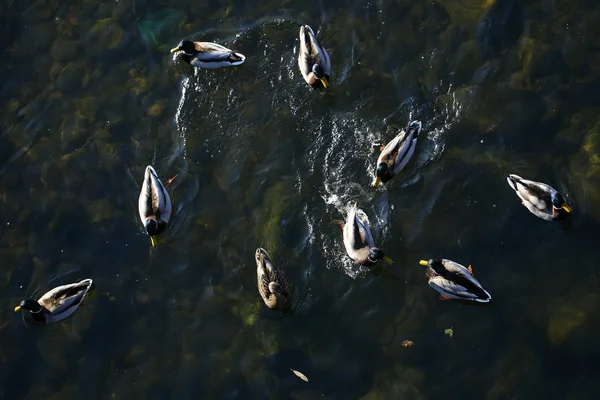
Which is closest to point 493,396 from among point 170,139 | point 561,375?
point 561,375

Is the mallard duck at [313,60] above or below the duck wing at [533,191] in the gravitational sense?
above

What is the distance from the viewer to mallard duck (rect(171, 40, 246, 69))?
42.8 feet

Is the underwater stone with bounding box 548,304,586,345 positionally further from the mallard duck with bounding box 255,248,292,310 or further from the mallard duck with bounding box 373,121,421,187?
the mallard duck with bounding box 255,248,292,310

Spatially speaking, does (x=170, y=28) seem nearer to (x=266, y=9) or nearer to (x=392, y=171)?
(x=266, y=9)

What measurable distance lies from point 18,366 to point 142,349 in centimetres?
208

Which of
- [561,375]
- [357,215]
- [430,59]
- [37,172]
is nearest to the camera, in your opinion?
[561,375]

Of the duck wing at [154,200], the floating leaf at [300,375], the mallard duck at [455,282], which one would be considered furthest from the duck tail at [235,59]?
the floating leaf at [300,375]

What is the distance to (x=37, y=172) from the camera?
1350 cm

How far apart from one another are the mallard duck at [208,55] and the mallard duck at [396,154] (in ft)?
10.6

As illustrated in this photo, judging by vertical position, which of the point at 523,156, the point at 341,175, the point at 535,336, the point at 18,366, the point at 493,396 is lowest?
the point at 18,366

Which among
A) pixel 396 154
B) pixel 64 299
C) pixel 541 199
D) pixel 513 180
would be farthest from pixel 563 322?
pixel 64 299

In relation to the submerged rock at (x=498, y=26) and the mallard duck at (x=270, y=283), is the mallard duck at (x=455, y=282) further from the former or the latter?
the submerged rock at (x=498, y=26)

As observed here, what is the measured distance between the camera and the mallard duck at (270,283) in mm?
11227

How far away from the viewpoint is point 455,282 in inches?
423
